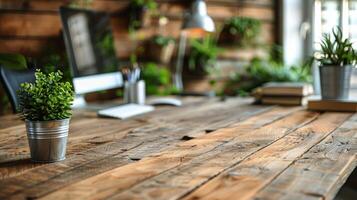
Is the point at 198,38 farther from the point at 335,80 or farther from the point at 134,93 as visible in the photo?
the point at 335,80

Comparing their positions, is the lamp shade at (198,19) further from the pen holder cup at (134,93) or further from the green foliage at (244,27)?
the green foliage at (244,27)

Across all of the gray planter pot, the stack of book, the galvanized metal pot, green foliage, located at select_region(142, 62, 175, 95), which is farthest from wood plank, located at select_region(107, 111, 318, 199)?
green foliage, located at select_region(142, 62, 175, 95)

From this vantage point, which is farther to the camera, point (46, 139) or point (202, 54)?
point (202, 54)

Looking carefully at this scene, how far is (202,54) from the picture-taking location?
3711 millimetres

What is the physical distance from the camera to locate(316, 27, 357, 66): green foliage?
2262mm

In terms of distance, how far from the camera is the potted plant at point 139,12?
3293 millimetres

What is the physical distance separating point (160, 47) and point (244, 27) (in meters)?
0.86

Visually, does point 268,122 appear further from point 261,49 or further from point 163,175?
point 261,49

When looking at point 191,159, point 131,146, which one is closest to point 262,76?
point 131,146

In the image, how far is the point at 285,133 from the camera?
1.71 m

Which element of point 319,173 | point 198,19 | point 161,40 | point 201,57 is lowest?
point 319,173

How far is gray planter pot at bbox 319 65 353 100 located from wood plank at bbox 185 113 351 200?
1.81ft

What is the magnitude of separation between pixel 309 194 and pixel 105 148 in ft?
2.41

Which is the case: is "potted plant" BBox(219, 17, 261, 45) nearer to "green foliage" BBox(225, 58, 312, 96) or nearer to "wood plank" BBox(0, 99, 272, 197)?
"green foliage" BBox(225, 58, 312, 96)
